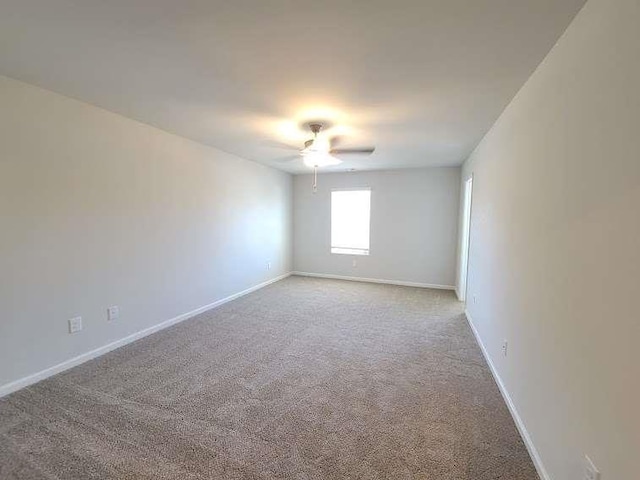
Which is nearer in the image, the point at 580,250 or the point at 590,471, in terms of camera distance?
the point at 590,471

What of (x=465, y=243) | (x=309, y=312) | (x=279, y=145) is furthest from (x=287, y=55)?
(x=465, y=243)

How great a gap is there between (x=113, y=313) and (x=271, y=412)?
1.98 m

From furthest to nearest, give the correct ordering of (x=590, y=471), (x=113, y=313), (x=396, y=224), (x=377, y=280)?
(x=377, y=280), (x=396, y=224), (x=113, y=313), (x=590, y=471)

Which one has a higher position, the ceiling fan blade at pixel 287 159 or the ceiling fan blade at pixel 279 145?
the ceiling fan blade at pixel 279 145

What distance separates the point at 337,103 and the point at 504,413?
2613 mm

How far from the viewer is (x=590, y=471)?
115 centimetres

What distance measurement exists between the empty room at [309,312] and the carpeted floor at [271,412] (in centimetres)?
2

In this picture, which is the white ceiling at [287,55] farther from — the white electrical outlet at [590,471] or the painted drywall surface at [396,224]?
the painted drywall surface at [396,224]

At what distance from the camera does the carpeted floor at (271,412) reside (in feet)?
5.30

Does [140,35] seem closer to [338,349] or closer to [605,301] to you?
[605,301]

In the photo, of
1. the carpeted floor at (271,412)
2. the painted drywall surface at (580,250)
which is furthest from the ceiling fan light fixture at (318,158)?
the carpeted floor at (271,412)

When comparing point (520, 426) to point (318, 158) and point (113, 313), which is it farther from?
point (113, 313)

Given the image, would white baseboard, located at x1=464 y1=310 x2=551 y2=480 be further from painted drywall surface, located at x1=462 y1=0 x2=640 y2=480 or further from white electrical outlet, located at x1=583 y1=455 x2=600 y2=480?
white electrical outlet, located at x1=583 y1=455 x2=600 y2=480

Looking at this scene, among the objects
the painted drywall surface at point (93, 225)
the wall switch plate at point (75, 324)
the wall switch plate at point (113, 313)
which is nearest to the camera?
the painted drywall surface at point (93, 225)
